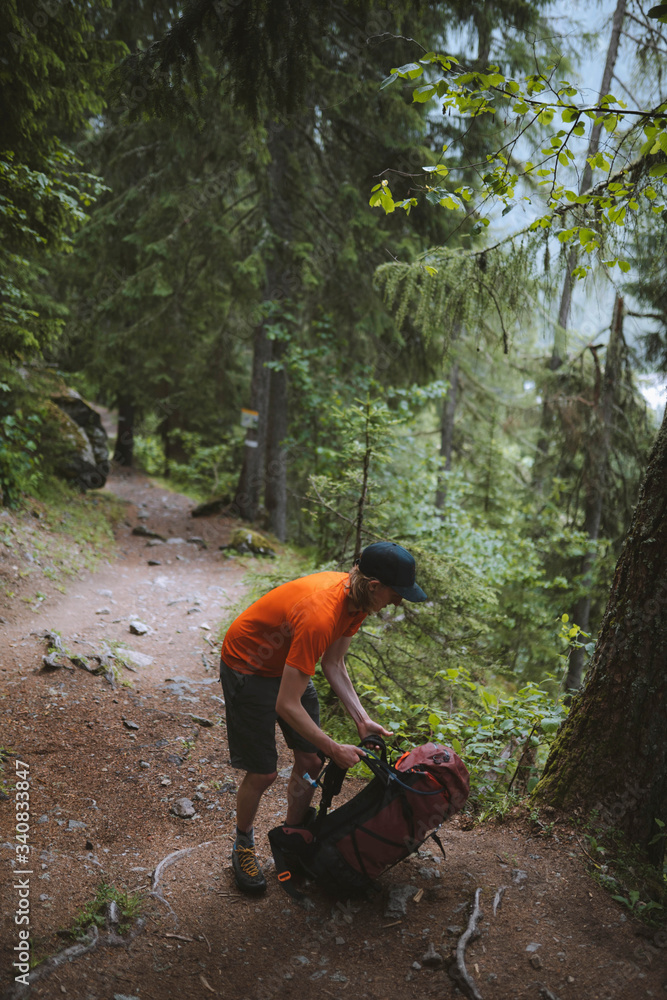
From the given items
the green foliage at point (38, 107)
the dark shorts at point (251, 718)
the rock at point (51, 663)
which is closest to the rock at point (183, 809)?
the dark shorts at point (251, 718)

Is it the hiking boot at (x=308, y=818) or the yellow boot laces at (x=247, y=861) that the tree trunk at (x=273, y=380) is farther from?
the yellow boot laces at (x=247, y=861)

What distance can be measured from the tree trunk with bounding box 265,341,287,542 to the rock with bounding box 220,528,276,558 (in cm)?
97

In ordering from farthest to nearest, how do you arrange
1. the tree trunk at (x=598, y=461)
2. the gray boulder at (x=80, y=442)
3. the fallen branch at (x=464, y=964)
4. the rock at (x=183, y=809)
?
the gray boulder at (x=80, y=442) < the tree trunk at (x=598, y=461) < the rock at (x=183, y=809) < the fallen branch at (x=464, y=964)

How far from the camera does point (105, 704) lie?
4.54 metres

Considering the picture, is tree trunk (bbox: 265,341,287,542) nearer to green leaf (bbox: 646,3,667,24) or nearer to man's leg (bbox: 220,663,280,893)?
man's leg (bbox: 220,663,280,893)

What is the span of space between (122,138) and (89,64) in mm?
6153

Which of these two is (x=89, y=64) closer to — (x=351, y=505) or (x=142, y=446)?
(x=351, y=505)

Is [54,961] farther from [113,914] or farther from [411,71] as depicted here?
[411,71]

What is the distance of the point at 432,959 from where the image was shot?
94.8 inches

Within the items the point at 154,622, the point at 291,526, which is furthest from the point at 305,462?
the point at 154,622

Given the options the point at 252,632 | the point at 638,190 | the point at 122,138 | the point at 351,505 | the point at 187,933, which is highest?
the point at 122,138

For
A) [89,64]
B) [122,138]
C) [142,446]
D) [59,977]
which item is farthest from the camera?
[142,446]

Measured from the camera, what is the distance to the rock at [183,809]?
11.6 ft

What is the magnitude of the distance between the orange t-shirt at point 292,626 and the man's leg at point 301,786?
0.53 m
